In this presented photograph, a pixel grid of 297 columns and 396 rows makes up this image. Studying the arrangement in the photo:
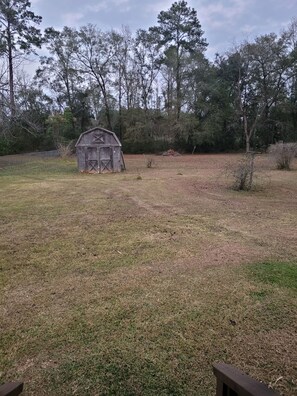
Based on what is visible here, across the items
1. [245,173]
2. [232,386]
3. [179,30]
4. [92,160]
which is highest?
[179,30]

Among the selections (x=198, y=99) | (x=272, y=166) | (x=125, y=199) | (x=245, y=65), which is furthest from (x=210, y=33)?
(x=125, y=199)

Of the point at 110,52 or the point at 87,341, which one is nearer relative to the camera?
the point at 87,341

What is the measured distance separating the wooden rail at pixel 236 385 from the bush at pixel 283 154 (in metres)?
14.4

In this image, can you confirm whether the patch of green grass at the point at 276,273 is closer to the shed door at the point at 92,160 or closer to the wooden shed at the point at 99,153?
the wooden shed at the point at 99,153

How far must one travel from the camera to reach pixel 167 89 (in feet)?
95.0

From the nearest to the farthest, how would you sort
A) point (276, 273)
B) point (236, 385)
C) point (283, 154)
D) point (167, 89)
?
point (236, 385) → point (276, 273) → point (283, 154) → point (167, 89)

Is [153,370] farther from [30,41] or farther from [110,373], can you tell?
[30,41]

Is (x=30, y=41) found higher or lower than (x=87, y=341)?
higher

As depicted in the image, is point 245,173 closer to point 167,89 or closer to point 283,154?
point 283,154

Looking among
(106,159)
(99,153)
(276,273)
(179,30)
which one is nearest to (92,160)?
(99,153)

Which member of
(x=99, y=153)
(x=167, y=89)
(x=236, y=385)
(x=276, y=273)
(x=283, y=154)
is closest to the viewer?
(x=236, y=385)

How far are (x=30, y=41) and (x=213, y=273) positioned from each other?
2689 centimetres

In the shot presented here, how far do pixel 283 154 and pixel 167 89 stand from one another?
18344mm

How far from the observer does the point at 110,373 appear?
1.90 metres
